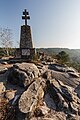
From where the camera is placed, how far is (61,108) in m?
9.57

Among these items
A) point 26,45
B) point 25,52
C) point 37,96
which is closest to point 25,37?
point 26,45

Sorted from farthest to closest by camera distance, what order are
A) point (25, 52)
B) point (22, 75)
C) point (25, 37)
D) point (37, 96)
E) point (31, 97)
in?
point (25, 37) < point (25, 52) < point (22, 75) < point (37, 96) < point (31, 97)

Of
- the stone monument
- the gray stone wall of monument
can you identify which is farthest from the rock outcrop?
the gray stone wall of monument

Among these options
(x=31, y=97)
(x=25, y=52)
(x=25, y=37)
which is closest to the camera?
(x=31, y=97)

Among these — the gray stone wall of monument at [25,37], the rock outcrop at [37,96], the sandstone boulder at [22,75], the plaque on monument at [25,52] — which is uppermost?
the gray stone wall of monument at [25,37]

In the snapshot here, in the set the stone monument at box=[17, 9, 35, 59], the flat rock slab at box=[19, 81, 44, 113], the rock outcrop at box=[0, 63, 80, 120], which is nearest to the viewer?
the flat rock slab at box=[19, 81, 44, 113]

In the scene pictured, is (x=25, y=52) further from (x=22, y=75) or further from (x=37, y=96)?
(x=37, y=96)

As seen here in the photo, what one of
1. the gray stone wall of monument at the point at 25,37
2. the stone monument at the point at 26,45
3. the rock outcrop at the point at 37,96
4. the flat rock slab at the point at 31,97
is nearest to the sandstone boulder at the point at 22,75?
the rock outcrop at the point at 37,96

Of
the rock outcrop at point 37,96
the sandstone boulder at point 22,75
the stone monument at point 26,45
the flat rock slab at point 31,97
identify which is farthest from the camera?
the stone monument at point 26,45

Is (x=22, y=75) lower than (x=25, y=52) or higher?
lower

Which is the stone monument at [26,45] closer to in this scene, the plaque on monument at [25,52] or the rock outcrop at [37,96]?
the plaque on monument at [25,52]

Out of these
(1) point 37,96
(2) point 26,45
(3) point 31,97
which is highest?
(2) point 26,45

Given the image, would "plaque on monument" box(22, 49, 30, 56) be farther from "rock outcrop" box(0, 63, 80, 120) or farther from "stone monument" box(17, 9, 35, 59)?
"rock outcrop" box(0, 63, 80, 120)

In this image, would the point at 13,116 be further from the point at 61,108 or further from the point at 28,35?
the point at 28,35
